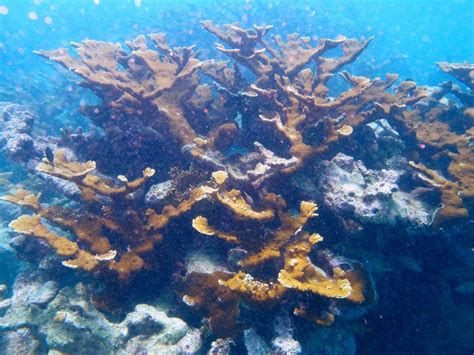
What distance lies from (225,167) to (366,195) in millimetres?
2108

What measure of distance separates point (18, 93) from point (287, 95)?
15118mm

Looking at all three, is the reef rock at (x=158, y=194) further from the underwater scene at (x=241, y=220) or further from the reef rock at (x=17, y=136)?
the reef rock at (x=17, y=136)

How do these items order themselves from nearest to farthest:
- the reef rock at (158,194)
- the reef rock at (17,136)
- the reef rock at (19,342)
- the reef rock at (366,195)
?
the reef rock at (19,342)
the reef rock at (366,195)
the reef rock at (158,194)
the reef rock at (17,136)

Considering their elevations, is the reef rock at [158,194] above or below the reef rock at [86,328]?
above

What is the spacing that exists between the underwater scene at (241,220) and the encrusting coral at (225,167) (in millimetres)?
28

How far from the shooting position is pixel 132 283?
15.0ft

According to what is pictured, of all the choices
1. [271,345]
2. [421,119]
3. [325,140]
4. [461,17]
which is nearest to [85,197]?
[271,345]

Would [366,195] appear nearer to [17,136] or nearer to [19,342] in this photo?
[19,342]

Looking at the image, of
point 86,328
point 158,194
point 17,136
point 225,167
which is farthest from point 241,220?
point 17,136

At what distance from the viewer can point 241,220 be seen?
414cm

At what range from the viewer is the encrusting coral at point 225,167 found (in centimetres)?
399

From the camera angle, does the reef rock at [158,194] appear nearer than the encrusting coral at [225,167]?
No

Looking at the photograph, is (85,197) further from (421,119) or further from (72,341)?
(421,119)

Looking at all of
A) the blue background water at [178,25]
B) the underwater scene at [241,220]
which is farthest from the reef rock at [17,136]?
the blue background water at [178,25]
